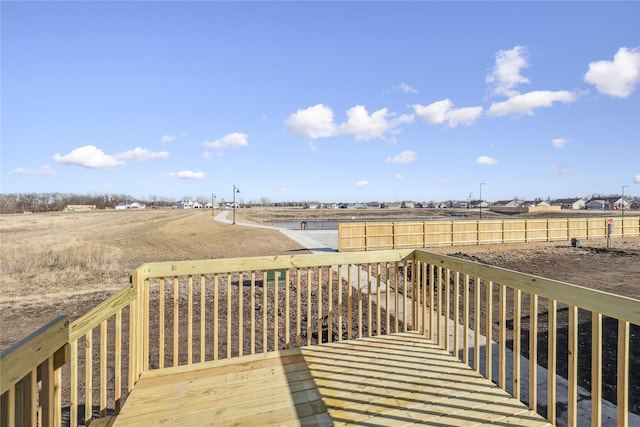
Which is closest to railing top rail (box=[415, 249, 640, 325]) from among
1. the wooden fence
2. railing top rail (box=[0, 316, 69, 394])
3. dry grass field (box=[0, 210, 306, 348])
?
railing top rail (box=[0, 316, 69, 394])

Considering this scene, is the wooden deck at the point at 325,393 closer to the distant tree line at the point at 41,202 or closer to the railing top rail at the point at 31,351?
the railing top rail at the point at 31,351

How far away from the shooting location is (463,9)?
→ 330 inches

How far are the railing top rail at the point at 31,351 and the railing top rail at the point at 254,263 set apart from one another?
1312mm

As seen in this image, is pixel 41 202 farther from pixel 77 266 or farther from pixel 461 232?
pixel 461 232

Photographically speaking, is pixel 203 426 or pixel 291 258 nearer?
pixel 203 426

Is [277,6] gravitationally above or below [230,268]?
above

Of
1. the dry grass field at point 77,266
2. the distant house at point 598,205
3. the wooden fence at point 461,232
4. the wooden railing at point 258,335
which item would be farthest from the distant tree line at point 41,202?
the distant house at point 598,205

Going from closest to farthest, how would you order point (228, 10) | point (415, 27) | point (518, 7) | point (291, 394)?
point (291, 394)
point (518, 7)
point (228, 10)
point (415, 27)

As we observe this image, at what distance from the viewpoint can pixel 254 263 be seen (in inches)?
138

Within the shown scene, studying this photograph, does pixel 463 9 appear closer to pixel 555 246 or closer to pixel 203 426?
pixel 203 426

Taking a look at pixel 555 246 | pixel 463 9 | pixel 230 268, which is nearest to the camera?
pixel 230 268

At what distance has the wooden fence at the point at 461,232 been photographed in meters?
16.5

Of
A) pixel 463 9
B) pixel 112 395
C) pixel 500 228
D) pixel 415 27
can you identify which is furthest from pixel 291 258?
pixel 500 228

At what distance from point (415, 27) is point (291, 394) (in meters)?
10.6
